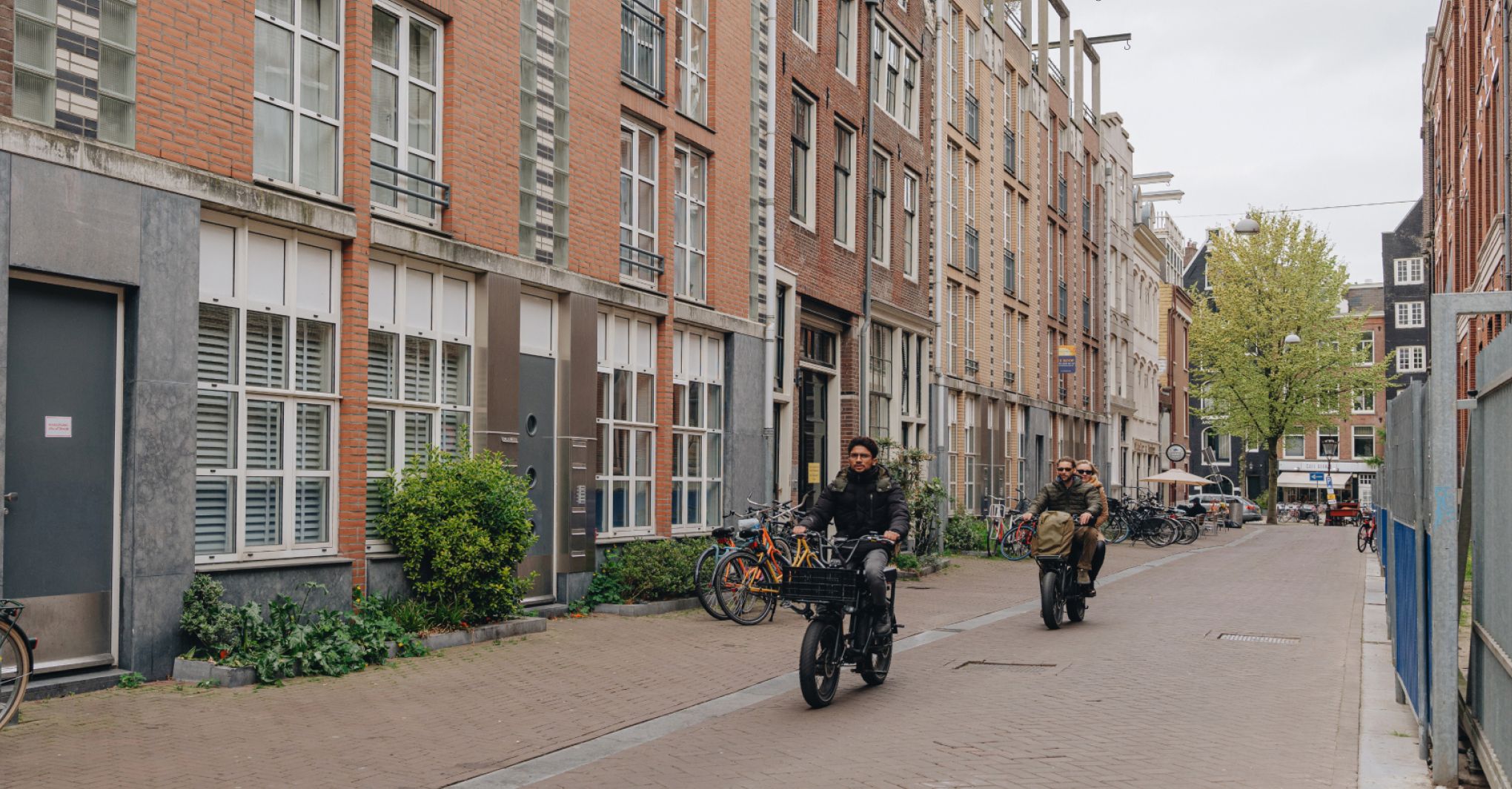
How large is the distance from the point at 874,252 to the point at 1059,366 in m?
14.0

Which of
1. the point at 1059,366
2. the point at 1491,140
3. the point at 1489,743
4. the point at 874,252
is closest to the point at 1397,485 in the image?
the point at 1489,743

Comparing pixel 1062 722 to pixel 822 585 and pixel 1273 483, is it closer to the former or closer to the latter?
pixel 822 585

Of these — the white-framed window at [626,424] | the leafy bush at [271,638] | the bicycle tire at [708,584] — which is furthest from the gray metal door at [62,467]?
the white-framed window at [626,424]

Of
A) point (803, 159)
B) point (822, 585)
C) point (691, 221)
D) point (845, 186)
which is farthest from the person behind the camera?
point (845, 186)

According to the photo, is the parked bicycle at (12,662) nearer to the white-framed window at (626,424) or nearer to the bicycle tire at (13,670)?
the bicycle tire at (13,670)

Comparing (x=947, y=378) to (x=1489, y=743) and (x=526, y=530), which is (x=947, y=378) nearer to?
(x=526, y=530)

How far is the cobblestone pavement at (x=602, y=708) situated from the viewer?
7.02m

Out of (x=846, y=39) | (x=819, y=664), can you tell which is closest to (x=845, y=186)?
(x=846, y=39)

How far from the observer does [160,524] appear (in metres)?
9.49

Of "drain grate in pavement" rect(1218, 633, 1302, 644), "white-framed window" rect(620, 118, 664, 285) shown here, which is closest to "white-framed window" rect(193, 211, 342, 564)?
"white-framed window" rect(620, 118, 664, 285)

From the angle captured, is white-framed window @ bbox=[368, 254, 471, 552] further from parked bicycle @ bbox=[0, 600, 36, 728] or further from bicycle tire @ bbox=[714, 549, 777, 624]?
parked bicycle @ bbox=[0, 600, 36, 728]

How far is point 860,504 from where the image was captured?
9.80 m

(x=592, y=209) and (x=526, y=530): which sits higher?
(x=592, y=209)

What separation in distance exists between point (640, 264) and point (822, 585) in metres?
8.09
